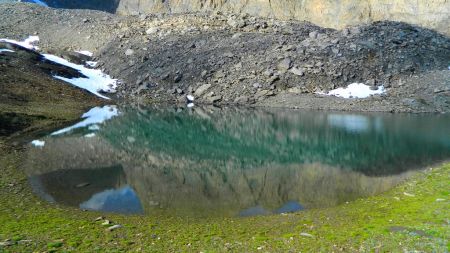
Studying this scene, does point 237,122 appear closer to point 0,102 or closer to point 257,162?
point 257,162

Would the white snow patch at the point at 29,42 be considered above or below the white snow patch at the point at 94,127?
above

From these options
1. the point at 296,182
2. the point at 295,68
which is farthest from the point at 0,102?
the point at 295,68

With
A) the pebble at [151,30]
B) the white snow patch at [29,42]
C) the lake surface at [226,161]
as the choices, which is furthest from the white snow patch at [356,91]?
the white snow patch at [29,42]

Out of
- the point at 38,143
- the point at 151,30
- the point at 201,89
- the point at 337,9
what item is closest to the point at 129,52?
the point at 151,30

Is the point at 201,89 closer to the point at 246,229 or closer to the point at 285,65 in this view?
the point at 285,65

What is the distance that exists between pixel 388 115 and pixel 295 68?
20.1 metres

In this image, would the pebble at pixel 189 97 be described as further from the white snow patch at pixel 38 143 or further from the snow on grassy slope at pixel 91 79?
the white snow patch at pixel 38 143

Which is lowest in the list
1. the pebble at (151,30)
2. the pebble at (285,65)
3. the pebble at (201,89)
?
the pebble at (201,89)

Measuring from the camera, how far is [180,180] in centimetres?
2344

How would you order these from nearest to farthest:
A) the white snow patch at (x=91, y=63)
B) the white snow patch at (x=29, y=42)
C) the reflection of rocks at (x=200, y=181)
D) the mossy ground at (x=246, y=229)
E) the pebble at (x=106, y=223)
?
the mossy ground at (x=246, y=229) < the pebble at (x=106, y=223) < the reflection of rocks at (x=200, y=181) < the white snow patch at (x=91, y=63) < the white snow patch at (x=29, y=42)

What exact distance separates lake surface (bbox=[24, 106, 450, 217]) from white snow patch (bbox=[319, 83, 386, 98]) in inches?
510

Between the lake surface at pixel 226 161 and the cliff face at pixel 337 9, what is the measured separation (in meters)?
50.2

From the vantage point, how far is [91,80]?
247 ft

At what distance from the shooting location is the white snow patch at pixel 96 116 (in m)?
41.1
